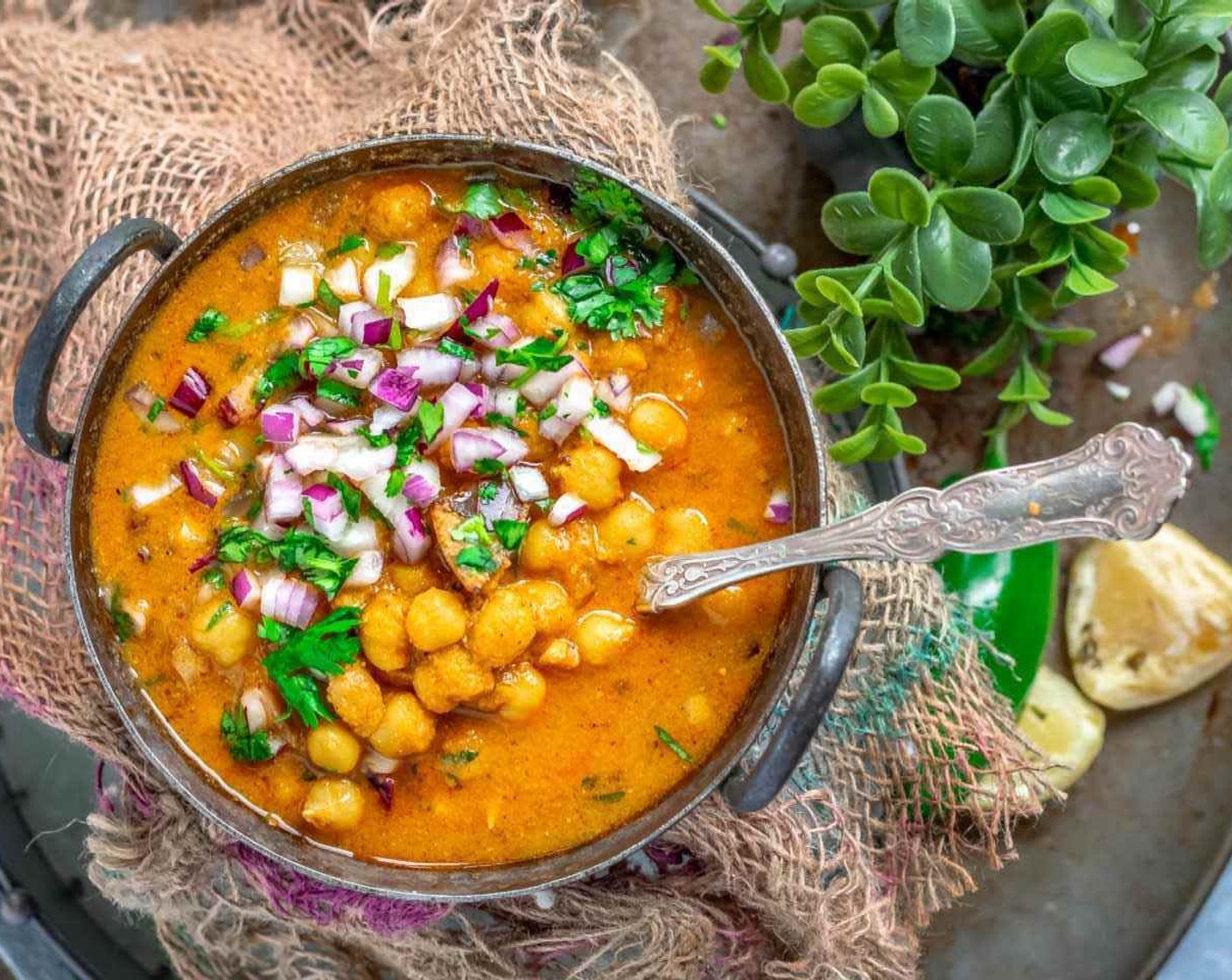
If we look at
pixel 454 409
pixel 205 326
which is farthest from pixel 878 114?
pixel 205 326

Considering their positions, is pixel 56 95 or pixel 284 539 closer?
pixel 284 539

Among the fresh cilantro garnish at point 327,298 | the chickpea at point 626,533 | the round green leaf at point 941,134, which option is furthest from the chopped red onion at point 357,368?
the round green leaf at point 941,134

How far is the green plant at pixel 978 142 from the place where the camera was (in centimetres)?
180

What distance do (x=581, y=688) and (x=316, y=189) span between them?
907 mm

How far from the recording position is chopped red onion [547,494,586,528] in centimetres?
189

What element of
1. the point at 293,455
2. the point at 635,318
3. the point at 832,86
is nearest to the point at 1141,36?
the point at 832,86

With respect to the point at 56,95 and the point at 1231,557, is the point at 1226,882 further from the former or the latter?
the point at 56,95

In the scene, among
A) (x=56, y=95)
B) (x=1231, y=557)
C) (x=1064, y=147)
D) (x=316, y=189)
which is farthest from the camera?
(x=1231, y=557)

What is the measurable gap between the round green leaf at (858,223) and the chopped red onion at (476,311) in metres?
0.55

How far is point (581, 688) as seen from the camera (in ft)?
6.35

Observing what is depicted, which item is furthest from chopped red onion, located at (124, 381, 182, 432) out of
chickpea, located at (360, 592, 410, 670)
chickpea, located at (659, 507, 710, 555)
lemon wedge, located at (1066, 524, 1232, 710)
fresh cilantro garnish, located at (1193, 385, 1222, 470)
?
fresh cilantro garnish, located at (1193, 385, 1222, 470)

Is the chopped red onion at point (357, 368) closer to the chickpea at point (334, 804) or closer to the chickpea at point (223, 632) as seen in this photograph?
the chickpea at point (223, 632)

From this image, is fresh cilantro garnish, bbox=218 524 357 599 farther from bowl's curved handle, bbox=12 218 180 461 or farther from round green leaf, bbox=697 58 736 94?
round green leaf, bbox=697 58 736 94

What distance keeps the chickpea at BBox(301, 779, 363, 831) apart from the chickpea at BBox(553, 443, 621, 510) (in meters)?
0.57
